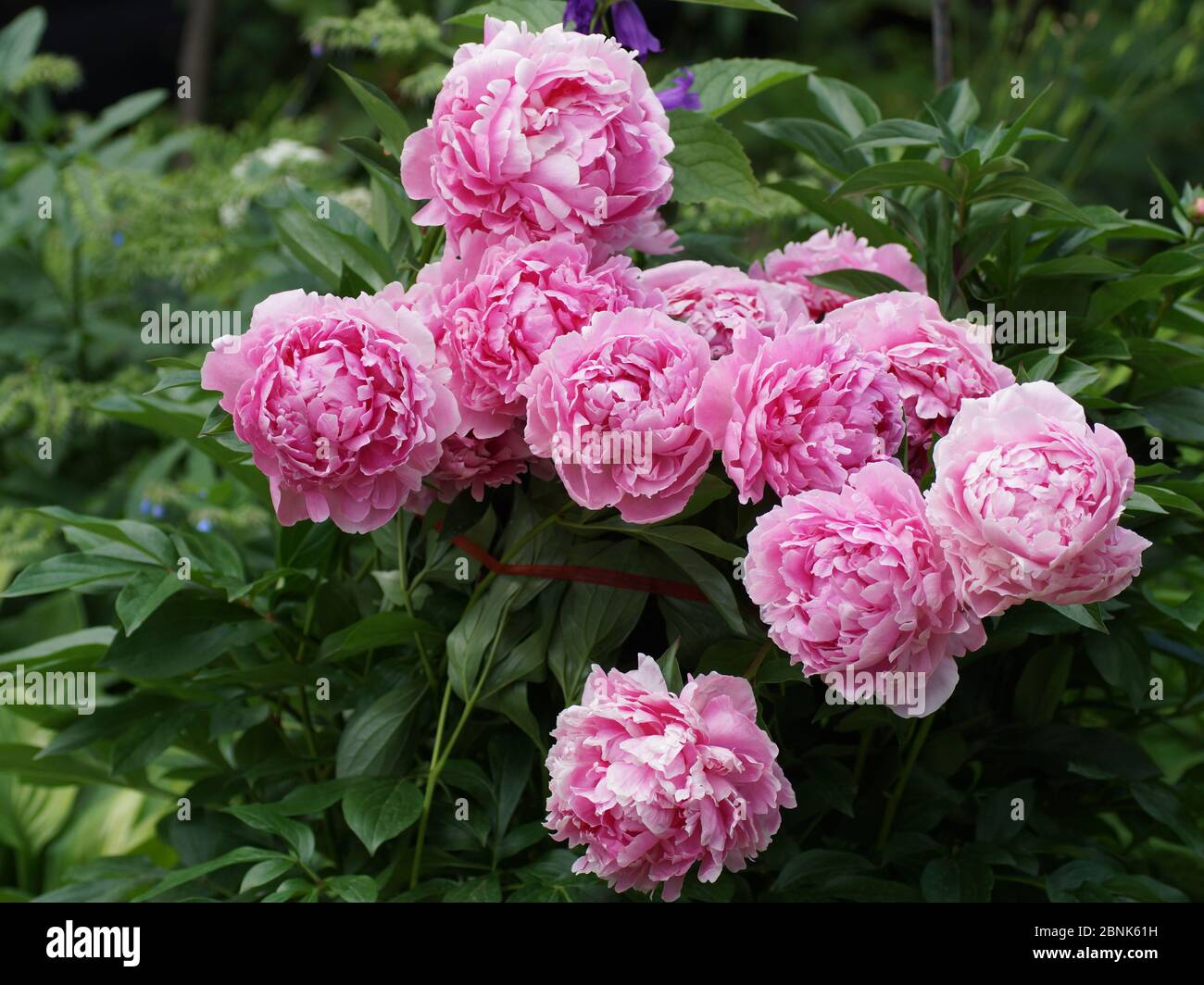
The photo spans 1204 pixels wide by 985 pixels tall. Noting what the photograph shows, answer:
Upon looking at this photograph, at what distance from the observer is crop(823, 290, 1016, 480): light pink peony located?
22.3 inches

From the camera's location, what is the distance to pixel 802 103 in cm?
289

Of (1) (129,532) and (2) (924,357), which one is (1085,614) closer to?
(2) (924,357)

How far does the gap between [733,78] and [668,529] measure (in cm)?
30

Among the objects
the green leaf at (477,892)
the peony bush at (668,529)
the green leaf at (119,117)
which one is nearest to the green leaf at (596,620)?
the peony bush at (668,529)

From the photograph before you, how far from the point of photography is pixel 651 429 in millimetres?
514

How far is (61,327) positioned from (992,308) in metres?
1.17

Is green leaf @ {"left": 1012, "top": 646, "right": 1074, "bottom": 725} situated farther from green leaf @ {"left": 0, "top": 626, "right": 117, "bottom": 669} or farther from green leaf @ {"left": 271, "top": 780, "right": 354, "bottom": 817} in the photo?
green leaf @ {"left": 0, "top": 626, "right": 117, "bottom": 669}

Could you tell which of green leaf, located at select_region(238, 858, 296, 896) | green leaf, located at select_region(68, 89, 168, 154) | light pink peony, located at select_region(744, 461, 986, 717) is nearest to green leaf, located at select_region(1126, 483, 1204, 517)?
light pink peony, located at select_region(744, 461, 986, 717)

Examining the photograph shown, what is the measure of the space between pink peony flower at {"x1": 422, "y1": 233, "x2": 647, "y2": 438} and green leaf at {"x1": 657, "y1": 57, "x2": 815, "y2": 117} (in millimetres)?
177

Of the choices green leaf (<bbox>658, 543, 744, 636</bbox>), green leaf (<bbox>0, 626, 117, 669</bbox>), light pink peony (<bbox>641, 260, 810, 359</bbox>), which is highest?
light pink peony (<bbox>641, 260, 810, 359</bbox>)

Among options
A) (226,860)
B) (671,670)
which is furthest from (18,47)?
(671,670)

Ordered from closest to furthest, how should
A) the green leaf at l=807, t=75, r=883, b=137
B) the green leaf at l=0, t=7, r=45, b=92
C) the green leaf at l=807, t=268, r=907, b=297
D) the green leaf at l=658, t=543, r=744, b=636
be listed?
the green leaf at l=658, t=543, r=744, b=636, the green leaf at l=807, t=268, r=907, b=297, the green leaf at l=807, t=75, r=883, b=137, the green leaf at l=0, t=7, r=45, b=92
